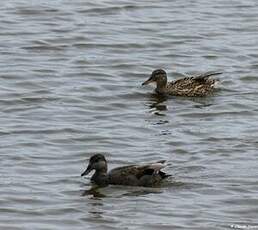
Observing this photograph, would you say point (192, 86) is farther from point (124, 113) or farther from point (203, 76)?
point (124, 113)

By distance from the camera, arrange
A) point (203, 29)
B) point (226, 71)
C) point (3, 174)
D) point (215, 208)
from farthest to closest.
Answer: point (203, 29) → point (226, 71) → point (3, 174) → point (215, 208)

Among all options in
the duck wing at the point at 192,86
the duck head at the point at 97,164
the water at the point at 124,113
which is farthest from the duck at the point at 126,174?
the duck wing at the point at 192,86

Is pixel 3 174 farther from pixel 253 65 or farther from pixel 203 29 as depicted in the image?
pixel 203 29

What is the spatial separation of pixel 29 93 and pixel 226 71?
359 centimetres

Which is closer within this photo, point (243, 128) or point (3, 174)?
point (3, 174)

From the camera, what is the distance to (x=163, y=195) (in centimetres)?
1488

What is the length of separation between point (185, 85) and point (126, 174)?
5180 mm

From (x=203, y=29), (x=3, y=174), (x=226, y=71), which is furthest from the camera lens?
(x=203, y=29)

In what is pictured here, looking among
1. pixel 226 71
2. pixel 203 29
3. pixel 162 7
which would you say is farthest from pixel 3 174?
pixel 162 7

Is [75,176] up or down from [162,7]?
down

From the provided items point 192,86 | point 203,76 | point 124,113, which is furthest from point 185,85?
point 124,113

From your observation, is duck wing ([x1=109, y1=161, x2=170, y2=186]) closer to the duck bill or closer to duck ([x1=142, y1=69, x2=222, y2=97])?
the duck bill

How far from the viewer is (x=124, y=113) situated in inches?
740

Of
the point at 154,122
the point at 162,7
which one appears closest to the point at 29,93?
the point at 154,122
